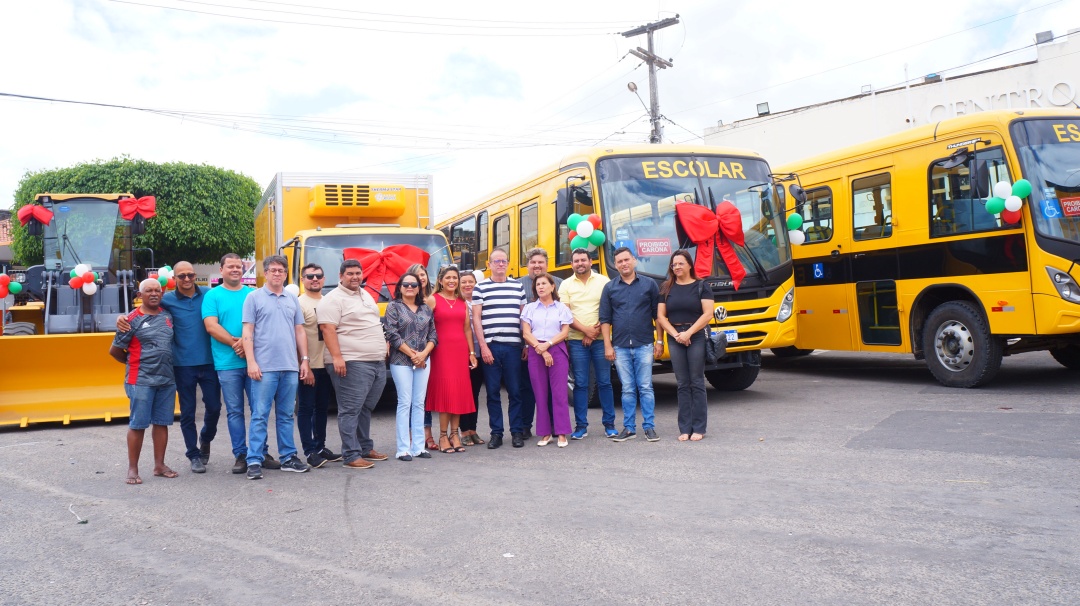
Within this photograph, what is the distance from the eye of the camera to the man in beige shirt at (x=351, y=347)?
717 cm

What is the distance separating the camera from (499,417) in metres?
8.08

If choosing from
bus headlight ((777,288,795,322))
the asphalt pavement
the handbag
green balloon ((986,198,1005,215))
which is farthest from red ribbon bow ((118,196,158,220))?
green balloon ((986,198,1005,215))

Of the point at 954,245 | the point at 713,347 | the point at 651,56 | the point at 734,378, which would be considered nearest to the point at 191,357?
the point at 713,347

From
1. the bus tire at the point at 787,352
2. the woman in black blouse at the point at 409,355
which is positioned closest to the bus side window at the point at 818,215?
the bus tire at the point at 787,352

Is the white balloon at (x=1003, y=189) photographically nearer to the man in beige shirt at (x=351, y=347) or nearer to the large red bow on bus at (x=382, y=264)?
the large red bow on bus at (x=382, y=264)

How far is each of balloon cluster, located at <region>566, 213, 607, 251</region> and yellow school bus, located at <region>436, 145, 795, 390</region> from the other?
13 centimetres

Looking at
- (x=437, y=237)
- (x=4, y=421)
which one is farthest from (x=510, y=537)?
(x=4, y=421)

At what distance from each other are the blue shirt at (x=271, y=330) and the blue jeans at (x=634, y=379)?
9.96ft

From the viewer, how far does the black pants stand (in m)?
7.96

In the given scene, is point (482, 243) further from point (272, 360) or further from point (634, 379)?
point (272, 360)

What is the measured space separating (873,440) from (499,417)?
11.1 feet

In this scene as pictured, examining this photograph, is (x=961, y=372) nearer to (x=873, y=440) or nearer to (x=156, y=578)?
(x=873, y=440)

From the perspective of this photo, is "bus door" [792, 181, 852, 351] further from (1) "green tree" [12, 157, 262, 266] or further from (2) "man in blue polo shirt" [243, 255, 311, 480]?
(1) "green tree" [12, 157, 262, 266]

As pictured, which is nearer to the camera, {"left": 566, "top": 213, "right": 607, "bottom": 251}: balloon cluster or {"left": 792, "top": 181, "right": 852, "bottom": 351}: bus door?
{"left": 566, "top": 213, "right": 607, "bottom": 251}: balloon cluster
